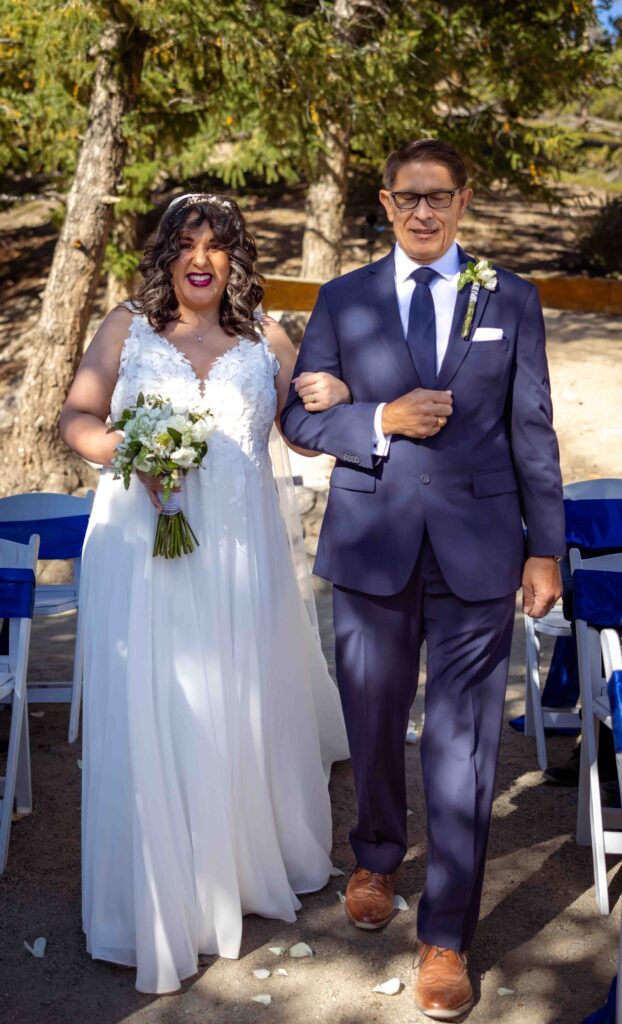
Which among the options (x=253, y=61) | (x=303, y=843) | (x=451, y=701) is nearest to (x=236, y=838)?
(x=303, y=843)

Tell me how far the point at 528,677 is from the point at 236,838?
2.08m

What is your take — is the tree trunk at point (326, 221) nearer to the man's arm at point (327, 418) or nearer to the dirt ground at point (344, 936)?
the dirt ground at point (344, 936)

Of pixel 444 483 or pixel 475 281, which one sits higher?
pixel 475 281

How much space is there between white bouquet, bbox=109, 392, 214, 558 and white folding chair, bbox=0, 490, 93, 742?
74.5 inches

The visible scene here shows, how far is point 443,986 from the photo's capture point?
11.3 feet

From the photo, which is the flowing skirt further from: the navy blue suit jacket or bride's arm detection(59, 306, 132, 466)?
the navy blue suit jacket

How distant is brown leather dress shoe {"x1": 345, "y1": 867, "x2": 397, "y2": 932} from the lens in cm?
390

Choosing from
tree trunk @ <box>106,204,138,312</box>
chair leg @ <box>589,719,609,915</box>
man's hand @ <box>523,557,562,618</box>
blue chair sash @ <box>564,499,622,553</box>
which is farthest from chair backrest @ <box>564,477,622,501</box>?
tree trunk @ <box>106,204,138,312</box>

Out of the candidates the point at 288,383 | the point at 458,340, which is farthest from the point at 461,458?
the point at 288,383

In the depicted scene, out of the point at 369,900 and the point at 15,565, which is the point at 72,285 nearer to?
the point at 15,565

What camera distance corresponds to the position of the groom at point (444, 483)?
11.2 feet

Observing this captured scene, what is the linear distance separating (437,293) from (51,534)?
299cm

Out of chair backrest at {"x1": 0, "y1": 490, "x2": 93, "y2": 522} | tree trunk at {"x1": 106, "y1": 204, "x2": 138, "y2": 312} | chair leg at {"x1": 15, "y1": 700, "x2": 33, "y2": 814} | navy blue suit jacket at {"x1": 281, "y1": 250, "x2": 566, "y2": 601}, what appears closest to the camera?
navy blue suit jacket at {"x1": 281, "y1": 250, "x2": 566, "y2": 601}

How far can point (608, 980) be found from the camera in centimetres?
367
